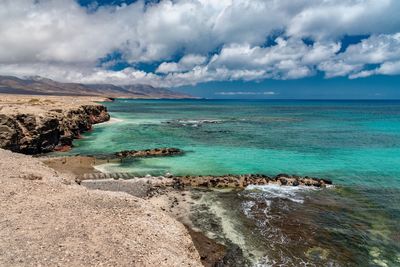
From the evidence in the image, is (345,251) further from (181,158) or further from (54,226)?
(181,158)

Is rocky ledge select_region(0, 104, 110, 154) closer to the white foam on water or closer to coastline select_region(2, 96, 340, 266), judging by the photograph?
coastline select_region(2, 96, 340, 266)

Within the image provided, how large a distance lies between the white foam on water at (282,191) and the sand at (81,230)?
12.4m

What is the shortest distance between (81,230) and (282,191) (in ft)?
67.5

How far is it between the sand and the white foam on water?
12441mm

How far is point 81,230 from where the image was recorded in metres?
18.5

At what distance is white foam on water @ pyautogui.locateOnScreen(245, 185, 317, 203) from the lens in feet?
103

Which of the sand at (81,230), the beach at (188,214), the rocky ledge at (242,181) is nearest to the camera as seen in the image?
the sand at (81,230)

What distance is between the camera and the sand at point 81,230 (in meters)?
16.1

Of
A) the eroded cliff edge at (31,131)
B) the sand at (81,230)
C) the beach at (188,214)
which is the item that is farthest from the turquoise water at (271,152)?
the sand at (81,230)

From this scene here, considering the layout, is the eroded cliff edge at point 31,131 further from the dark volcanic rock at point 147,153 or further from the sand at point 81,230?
the sand at point 81,230

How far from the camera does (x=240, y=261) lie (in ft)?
65.0

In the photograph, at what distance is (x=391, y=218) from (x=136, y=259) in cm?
2120

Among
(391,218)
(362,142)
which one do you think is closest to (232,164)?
(391,218)

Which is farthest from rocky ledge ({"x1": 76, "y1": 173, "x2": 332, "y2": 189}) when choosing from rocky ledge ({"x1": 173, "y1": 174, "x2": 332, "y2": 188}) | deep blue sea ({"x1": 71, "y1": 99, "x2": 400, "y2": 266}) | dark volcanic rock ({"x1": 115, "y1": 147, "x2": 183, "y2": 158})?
dark volcanic rock ({"x1": 115, "y1": 147, "x2": 183, "y2": 158})
